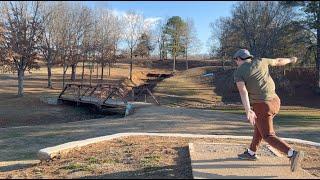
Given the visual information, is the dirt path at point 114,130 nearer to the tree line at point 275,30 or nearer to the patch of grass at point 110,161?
the patch of grass at point 110,161

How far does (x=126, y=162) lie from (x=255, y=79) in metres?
2.36

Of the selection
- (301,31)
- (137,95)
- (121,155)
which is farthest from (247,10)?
(121,155)

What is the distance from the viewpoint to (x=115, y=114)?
25.9 metres

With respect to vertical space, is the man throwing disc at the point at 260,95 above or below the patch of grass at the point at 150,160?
above

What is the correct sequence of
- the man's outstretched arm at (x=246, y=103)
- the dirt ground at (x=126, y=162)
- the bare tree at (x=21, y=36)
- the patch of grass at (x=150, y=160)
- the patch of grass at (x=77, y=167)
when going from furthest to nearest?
the bare tree at (x=21, y=36), the patch of grass at (x=150, y=160), the patch of grass at (x=77, y=167), the dirt ground at (x=126, y=162), the man's outstretched arm at (x=246, y=103)

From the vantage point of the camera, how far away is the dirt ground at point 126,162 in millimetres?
6812

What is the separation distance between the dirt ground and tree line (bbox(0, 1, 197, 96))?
26.5m

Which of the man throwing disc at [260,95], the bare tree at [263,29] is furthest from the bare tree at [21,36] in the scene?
the man throwing disc at [260,95]

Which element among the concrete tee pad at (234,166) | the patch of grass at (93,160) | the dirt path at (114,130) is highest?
the concrete tee pad at (234,166)

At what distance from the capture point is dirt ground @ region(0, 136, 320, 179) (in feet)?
22.4

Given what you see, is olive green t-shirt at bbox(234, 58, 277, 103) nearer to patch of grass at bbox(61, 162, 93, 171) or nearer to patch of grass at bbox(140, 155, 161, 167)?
patch of grass at bbox(140, 155, 161, 167)

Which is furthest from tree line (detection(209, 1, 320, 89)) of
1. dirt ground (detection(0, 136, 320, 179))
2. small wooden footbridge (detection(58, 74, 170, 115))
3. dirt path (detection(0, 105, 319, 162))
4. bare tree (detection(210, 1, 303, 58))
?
dirt ground (detection(0, 136, 320, 179))

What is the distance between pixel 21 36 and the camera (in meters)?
35.8

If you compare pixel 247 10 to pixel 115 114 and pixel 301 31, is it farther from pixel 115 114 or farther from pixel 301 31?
pixel 115 114
